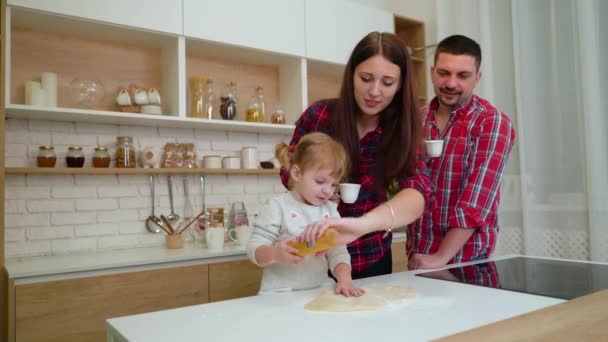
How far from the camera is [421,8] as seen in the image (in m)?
4.12

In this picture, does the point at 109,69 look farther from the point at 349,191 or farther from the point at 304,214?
the point at 349,191

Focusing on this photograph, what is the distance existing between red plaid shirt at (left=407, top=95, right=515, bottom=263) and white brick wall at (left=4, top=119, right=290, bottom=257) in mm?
1671

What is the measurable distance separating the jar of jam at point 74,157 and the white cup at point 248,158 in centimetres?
99

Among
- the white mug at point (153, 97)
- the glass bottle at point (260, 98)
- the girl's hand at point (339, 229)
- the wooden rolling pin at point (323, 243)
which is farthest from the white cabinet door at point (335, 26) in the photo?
the wooden rolling pin at point (323, 243)

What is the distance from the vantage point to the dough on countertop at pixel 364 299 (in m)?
1.04

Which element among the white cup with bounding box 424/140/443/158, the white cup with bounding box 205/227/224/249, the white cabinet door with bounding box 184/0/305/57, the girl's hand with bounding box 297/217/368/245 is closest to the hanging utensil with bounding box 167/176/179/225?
the white cup with bounding box 205/227/224/249

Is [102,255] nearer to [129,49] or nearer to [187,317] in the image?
[129,49]

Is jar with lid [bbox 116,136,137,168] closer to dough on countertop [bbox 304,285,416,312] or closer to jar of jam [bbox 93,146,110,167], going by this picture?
jar of jam [bbox 93,146,110,167]

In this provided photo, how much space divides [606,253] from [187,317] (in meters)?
2.49

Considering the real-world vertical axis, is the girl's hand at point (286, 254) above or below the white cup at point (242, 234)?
above

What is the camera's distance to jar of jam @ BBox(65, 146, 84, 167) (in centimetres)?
258

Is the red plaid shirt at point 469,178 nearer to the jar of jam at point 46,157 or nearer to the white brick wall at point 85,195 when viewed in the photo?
the white brick wall at point 85,195

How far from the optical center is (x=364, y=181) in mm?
1663

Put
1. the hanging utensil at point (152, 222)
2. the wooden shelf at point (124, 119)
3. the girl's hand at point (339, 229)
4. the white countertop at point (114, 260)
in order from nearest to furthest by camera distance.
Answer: the girl's hand at point (339, 229) → the white countertop at point (114, 260) → the wooden shelf at point (124, 119) → the hanging utensil at point (152, 222)
